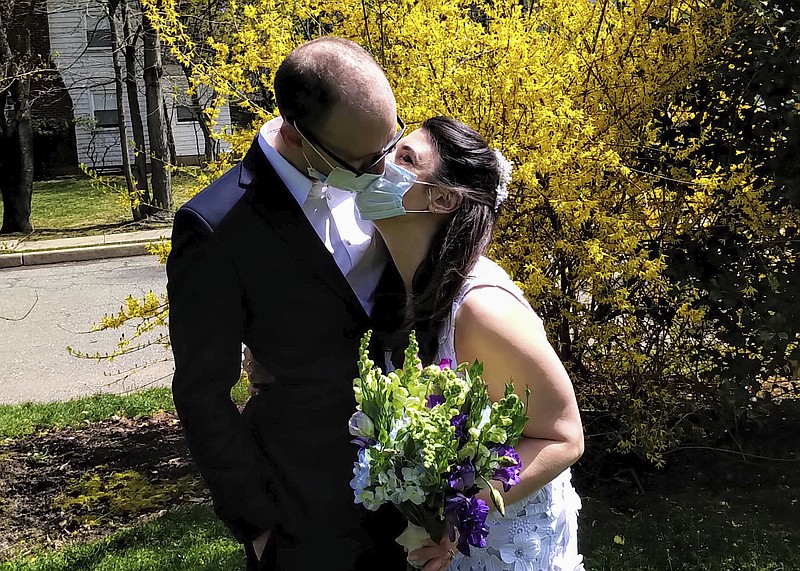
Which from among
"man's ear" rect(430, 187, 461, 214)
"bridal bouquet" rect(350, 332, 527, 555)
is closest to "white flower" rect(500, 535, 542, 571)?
"bridal bouquet" rect(350, 332, 527, 555)

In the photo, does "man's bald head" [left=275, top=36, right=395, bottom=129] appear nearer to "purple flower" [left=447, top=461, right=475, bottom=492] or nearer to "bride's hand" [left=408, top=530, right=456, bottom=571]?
"purple flower" [left=447, top=461, right=475, bottom=492]

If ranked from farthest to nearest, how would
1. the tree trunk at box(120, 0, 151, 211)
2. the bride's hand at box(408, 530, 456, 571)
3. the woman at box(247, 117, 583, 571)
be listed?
the tree trunk at box(120, 0, 151, 211)
the woman at box(247, 117, 583, 571)
the bride's hand at box(408, 530, 456, 571)

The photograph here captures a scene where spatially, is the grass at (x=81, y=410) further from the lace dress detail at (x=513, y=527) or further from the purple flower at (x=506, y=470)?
the purple flower at (x=506, y=470)

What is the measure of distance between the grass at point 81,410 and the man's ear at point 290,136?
4005 millimetres

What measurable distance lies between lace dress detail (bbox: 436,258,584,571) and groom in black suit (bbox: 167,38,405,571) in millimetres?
198

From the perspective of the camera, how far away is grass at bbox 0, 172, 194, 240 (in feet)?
52.1

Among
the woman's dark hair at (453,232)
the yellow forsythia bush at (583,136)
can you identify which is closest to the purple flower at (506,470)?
the woman's dark hair at (453,232)

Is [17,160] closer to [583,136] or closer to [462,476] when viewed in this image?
[583,136]

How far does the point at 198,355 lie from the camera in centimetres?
191

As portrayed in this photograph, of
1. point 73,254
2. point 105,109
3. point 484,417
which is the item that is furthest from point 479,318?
point 105,109

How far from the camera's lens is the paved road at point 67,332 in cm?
690

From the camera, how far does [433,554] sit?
1772 millimetres

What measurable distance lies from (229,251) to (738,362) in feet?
9.70

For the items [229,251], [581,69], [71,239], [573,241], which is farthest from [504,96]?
[71,239]
